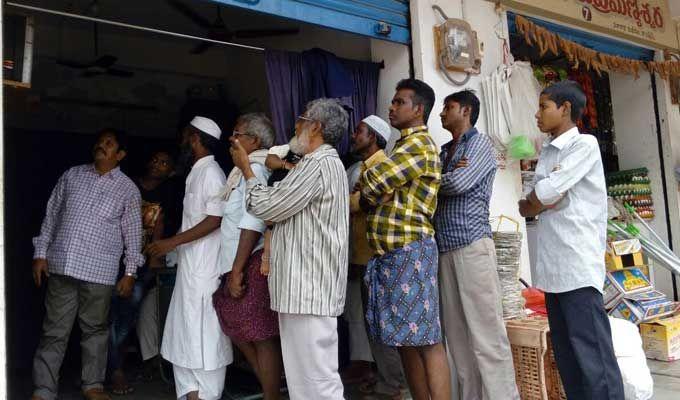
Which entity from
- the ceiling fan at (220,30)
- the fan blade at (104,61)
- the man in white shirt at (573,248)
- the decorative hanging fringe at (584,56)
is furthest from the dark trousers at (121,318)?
the decorative hanging fringe at (584,56)

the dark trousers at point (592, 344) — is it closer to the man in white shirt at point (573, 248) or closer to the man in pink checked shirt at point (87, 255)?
the man in white shirt at point (573, 248)

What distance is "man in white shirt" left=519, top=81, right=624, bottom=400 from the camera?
253cm

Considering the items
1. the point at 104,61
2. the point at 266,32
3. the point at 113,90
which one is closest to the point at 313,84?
the point at 266,32

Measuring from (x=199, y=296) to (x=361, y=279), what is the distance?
0.97m

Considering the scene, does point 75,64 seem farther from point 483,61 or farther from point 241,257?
point 483,61

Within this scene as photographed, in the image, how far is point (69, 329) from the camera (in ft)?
10.6

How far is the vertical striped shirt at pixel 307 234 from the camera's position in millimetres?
2371

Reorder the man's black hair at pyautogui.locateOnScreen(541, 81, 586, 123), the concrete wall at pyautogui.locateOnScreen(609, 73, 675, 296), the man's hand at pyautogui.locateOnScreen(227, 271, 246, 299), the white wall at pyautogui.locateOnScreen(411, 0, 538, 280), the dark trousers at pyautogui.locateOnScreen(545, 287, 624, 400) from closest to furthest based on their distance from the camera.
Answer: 1. the dark trousers at pyautogui.locateOnScreen(545, 287, 624, 400)
2. the man's black hair at pyautogui.locateOnScreen(541, 81, 586, 123)
3. the man's hand at pyautogui.locateOnScreen(227, 271, 246, 299)
4. the white wall at pyautogui.locateOnScreen(411, 0, 538, 280)
5. the concrete wall at pyautogui.locateOnScreen(609, 73, 675, 296)

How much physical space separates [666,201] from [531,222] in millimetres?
1872

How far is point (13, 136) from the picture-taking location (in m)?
4.80

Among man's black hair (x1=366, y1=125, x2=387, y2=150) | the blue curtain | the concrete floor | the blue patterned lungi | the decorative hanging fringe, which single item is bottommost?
the concrete floor

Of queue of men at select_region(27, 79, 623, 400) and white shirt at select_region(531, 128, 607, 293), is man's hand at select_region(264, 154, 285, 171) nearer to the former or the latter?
queue of men at select_region(27, 79, 623, 400)

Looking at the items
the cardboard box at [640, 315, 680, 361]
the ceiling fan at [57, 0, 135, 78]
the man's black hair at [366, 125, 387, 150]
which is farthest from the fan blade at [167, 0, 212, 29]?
the cardboard box at [640, 315, 680, 361]

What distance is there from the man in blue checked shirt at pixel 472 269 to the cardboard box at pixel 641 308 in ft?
6.64
